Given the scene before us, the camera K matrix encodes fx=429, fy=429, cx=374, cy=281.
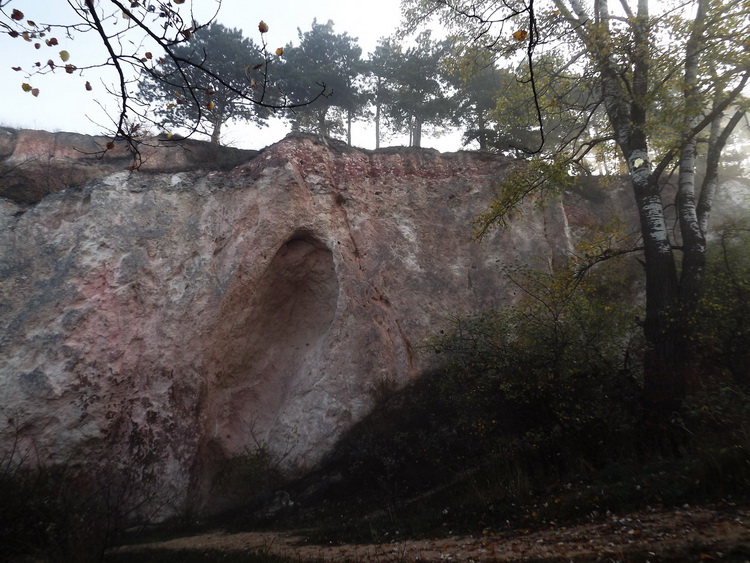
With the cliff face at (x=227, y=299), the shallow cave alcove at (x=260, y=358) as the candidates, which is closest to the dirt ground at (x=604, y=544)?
the shallow cave alcove at (x=260, y=358)

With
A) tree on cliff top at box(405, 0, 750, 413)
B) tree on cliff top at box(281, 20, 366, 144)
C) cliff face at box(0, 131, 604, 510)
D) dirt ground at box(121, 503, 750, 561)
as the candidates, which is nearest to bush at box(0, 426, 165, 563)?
dirt ground at box(121, 503, 750, 561)

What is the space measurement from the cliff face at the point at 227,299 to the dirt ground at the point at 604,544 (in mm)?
4114

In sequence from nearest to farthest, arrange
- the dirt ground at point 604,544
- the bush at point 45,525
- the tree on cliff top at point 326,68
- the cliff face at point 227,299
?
the dirt ground at point 604,544 → the bush at point 45,525 → the cliff face at point 227,299 → the tree on cliff top at point 326,68

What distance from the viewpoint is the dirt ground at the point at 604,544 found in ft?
12.6

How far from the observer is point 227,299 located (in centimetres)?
1047

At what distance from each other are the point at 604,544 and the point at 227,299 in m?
8.80

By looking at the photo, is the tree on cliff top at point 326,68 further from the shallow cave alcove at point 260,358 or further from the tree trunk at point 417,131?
the shallow cave alcove at point 260,358

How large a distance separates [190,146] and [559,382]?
42.4 ft

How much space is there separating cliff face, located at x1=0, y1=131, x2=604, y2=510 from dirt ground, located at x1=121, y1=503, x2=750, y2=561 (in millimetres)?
4114

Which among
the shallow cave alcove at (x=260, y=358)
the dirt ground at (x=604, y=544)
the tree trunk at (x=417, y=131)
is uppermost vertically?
the tree trunk at (x=417, y=131)

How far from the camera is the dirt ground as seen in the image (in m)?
3.83

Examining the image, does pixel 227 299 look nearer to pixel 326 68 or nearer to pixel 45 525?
pixel 45 525

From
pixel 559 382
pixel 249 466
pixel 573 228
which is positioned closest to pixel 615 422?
pixel 559 382

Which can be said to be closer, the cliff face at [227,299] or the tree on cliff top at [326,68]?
the cliff face at [227,299]
